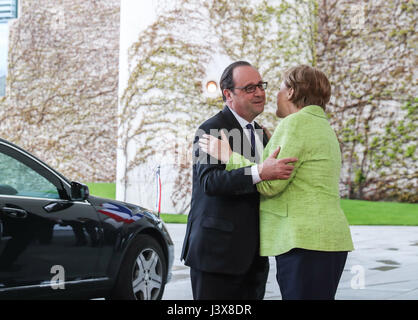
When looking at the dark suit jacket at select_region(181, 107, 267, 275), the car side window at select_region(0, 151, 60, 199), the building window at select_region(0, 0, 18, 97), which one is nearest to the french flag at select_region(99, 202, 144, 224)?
the car side window at select_region(0, 151, 60, 199)

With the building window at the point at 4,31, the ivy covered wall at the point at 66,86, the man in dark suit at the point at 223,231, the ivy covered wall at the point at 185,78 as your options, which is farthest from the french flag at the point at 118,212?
the building window at the point at 4,31

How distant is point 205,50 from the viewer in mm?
12781

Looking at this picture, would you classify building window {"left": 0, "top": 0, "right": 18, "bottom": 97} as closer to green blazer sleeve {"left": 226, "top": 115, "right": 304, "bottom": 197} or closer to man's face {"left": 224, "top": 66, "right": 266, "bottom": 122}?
man's face {"left": 224, "top": 66, "right": 266, "bottom": 122}

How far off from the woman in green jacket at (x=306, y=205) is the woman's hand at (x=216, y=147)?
20mm

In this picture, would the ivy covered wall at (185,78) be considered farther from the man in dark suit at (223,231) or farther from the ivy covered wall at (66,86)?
the man in dark suit at (223,231)

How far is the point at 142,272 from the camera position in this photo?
195 inches

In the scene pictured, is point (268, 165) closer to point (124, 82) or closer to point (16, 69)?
point (124, 82)

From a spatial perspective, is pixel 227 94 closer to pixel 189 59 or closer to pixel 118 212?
pixel 118 212

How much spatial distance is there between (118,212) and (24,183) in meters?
0.85

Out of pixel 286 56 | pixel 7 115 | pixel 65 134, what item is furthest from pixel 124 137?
pixel 7 115

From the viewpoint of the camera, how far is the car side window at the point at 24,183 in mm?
4148
